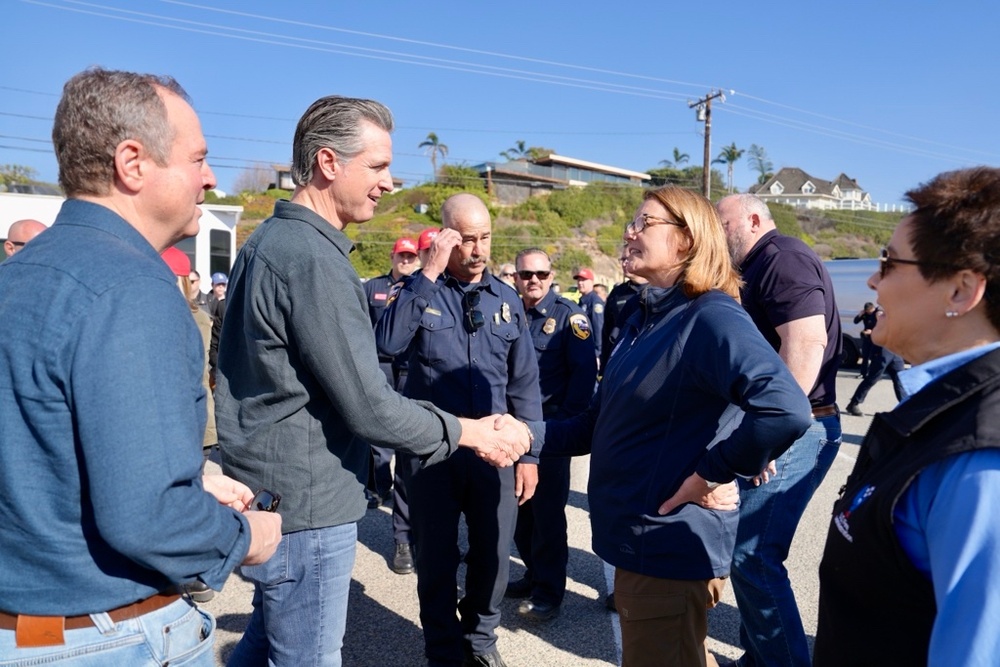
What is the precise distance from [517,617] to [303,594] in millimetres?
2233

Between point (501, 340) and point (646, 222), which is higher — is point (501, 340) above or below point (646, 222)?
below

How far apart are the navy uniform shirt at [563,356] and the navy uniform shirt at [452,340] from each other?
97 cm

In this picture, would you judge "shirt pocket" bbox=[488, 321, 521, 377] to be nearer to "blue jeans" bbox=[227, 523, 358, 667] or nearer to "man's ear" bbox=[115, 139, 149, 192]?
"blue jeans" bbox=[227, 523, 358, 667]

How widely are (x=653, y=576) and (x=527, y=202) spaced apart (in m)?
50.5

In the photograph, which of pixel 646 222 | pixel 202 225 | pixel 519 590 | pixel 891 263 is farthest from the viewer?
pixel 202 225

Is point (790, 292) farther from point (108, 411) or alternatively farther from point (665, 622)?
point (108, 411)

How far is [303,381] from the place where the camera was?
2.06 metres

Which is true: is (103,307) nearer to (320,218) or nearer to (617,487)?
(320,218)

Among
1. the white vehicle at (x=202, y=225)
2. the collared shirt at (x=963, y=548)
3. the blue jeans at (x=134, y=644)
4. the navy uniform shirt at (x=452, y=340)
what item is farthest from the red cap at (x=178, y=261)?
the white vehicle at (x=202, y=225)

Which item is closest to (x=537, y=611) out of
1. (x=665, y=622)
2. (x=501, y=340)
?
(x=501, y=340)

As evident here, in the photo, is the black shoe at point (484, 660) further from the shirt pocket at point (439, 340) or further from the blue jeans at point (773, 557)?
the shirt pocket at point (439, 340)

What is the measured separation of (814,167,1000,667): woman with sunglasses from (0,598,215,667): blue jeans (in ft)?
4.36

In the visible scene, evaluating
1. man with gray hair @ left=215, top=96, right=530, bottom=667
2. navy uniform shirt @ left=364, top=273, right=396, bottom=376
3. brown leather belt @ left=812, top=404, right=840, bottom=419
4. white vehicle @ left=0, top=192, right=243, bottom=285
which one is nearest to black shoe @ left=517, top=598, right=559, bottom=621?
brown leather belt @ left=812, top=404, right=840, bottom=419

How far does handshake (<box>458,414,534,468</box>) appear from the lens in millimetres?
2475
